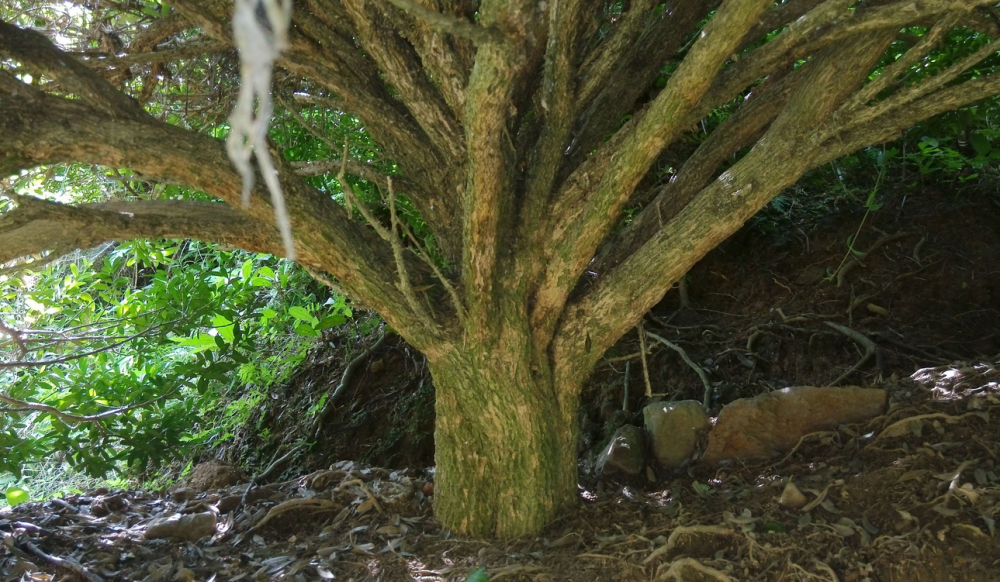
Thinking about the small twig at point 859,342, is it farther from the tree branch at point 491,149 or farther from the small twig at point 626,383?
the tree branch at point 491,149

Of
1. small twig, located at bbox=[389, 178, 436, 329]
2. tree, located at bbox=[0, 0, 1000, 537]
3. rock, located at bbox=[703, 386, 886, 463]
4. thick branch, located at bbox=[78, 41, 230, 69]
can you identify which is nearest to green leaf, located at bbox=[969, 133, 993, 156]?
tree, located at bbox=[0, 0, 1000, 537]

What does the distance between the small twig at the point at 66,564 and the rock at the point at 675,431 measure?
7.35ft

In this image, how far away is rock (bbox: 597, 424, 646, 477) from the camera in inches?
131

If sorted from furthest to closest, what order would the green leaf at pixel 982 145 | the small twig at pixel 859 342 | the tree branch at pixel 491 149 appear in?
the small twig at pixel 859 342 → the green leaf at pixel 982 145 → the tree branch at pixel 491 149

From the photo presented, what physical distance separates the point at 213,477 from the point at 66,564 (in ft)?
3.77

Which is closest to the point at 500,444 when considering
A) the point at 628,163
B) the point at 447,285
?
the point at 447,285

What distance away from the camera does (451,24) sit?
1.71m

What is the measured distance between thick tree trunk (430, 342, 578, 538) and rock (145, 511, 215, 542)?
980 mm

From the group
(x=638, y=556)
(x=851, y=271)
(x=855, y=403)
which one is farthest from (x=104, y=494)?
(x=851, y=271)

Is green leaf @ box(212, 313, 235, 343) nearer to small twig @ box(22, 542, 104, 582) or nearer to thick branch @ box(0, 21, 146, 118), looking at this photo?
small twig @ box(22, 542, 104, 582)

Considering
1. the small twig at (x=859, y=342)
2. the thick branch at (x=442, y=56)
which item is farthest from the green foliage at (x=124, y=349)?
the small twig at (x=859, y=342)

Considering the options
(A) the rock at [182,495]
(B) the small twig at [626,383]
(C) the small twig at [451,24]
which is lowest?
(A) the rock at [182,495]

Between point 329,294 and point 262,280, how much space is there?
5.35ft

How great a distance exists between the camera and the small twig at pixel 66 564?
264 cm
